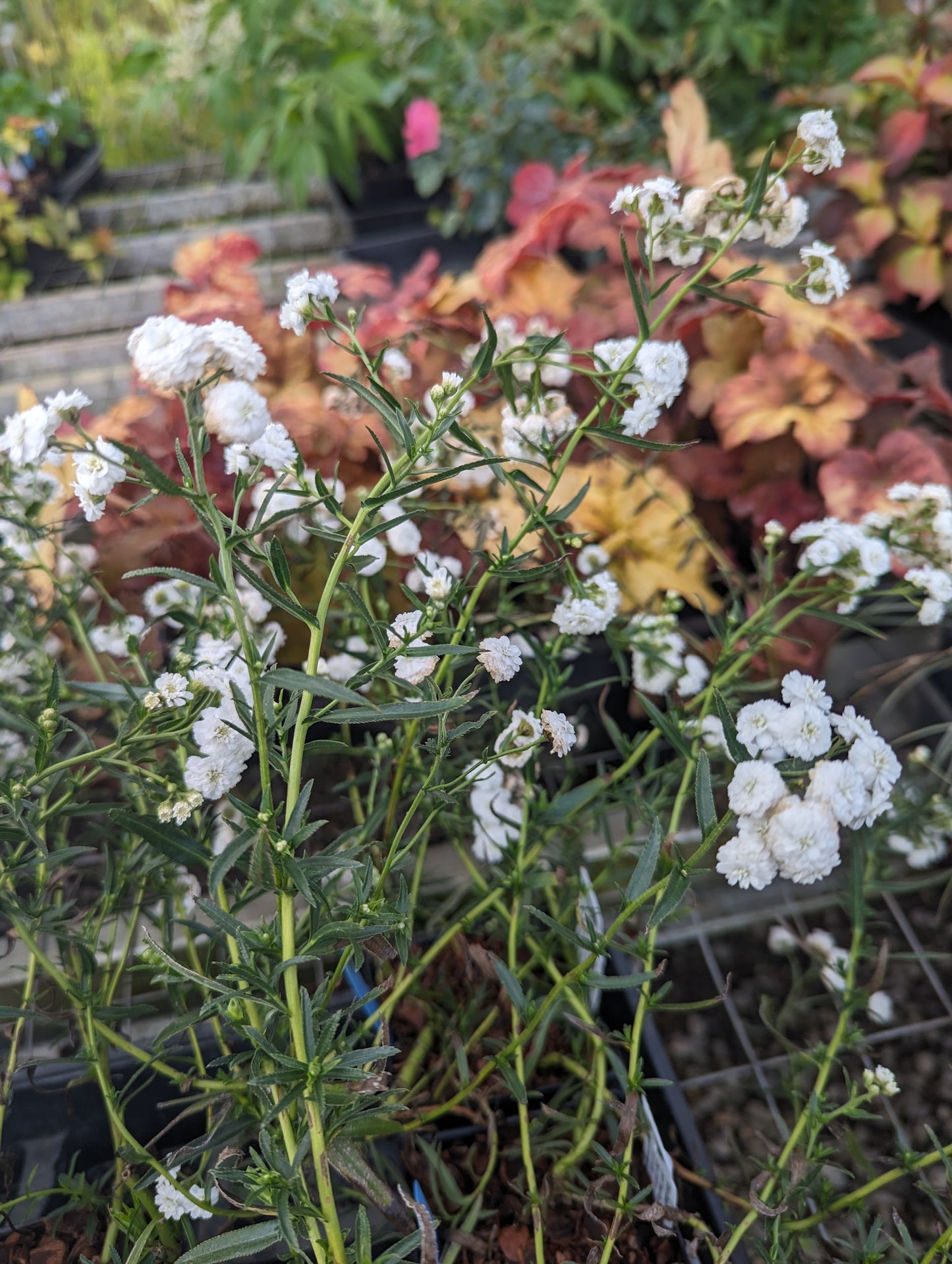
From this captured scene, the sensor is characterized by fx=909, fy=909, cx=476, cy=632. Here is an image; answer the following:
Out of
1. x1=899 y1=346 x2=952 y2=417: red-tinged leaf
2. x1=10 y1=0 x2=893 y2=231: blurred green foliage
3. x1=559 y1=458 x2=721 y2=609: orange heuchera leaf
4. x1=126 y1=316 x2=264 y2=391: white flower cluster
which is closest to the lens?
x1=126 y1=316 x2=264 y2=391: white flower cluster

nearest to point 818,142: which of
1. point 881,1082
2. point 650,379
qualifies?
point 650,379

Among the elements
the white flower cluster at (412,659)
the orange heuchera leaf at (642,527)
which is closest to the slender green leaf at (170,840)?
the white flower cluster at (412,659)

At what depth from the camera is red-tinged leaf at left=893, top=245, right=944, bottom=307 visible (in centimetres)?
146

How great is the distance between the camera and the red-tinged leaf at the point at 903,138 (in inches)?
57.5

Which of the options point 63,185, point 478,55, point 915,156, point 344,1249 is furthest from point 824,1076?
point 63,185

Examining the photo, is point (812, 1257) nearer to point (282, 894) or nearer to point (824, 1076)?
point (824, 1076)

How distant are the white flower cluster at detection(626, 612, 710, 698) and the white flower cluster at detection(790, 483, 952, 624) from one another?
139 millimetres

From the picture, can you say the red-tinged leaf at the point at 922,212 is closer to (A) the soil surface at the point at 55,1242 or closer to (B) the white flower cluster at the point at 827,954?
(B) the white flower cluster at the point at 827,954

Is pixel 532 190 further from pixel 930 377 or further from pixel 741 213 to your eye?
pixel 741 213

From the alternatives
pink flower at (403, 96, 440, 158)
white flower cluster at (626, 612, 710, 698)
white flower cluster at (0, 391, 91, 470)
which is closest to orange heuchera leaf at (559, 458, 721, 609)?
white flower cluster at (626, 612, 710, 698)

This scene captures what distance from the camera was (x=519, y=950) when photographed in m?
0.90

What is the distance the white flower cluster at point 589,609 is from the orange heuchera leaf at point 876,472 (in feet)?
1.84

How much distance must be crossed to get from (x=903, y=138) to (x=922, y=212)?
137 mm

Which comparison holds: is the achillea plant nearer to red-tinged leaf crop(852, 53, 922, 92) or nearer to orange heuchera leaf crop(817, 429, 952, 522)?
orange heuchera leaf crop(817, 429, 952, 522)
